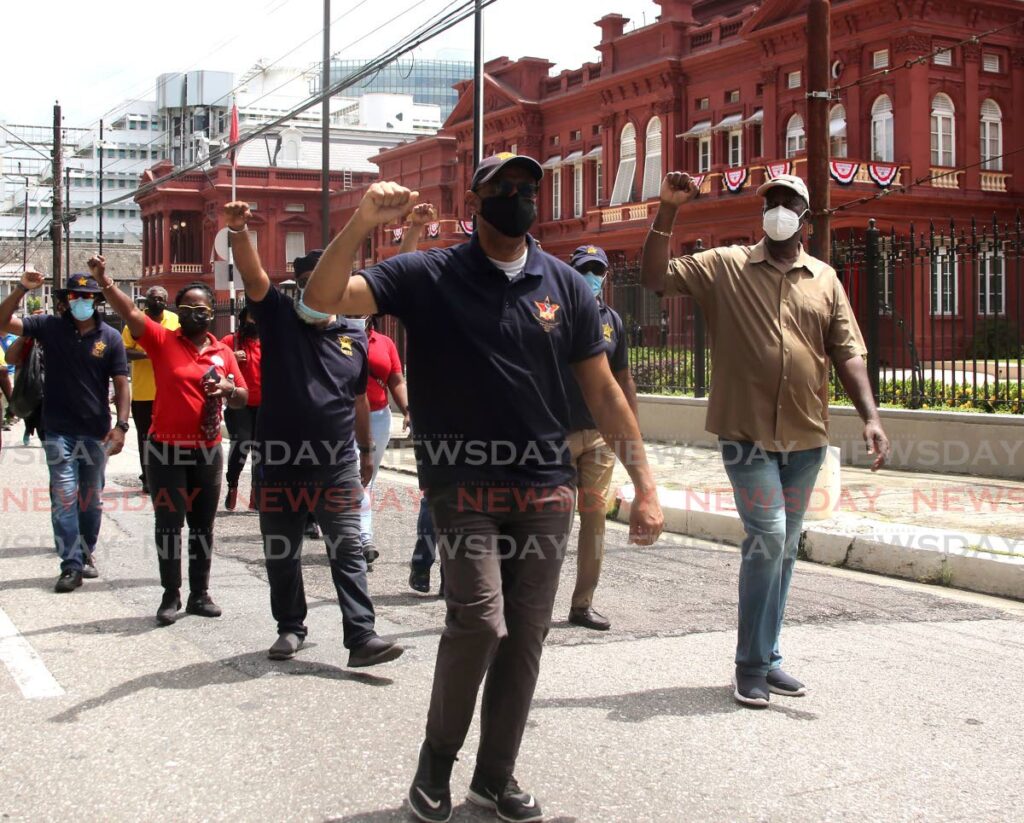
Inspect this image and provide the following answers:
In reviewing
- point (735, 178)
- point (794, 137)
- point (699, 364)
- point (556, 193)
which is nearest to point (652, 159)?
point (556, 193)

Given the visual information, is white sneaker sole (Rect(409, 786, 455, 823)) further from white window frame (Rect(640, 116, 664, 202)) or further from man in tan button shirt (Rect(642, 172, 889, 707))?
white window frame (Rect(640, 116, 664, 202))

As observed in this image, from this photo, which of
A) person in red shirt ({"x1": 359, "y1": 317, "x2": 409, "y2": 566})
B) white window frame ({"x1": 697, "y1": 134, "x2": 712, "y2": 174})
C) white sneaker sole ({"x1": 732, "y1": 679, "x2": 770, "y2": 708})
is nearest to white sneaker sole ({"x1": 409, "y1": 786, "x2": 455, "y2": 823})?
white sneaker sole ({"x1": 732, "y1": 679, "x2": 770, "y2": 708})

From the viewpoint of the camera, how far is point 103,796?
3.99m

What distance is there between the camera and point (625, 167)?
40.7m

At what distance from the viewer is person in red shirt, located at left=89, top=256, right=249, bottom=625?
A: 6539 millimetres

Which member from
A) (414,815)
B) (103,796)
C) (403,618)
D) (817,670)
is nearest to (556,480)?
(414,815)

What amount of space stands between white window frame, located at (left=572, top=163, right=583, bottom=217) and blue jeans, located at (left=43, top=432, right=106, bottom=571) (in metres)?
36.4

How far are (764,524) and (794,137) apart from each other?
1214 inches

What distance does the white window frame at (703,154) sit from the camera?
3786 cm

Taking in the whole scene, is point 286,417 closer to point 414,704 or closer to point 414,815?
point 414,704

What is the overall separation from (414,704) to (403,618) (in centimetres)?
168

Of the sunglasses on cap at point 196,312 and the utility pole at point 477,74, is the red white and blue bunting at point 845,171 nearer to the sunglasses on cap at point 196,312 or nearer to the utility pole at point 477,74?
the utility pole at point 477,74

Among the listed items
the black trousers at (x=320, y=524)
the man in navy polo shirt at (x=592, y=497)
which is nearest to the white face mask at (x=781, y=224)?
the man in navy polo shirt at (x=592, y=497)

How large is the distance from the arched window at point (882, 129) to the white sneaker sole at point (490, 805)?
2977cm
